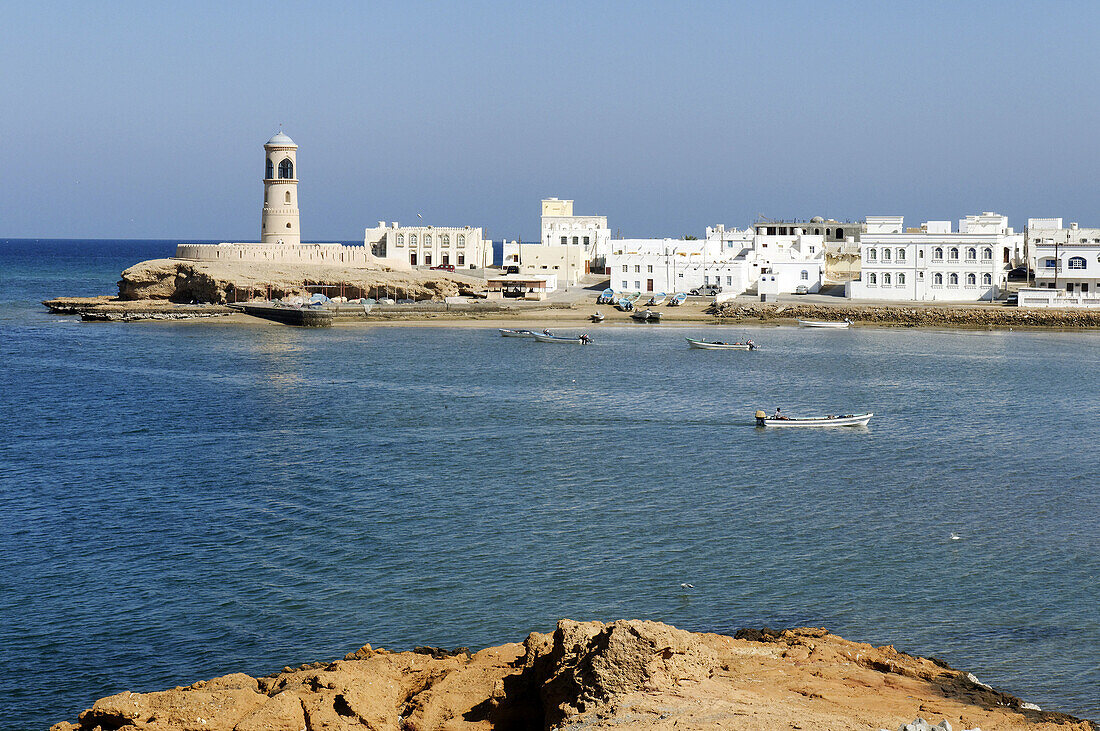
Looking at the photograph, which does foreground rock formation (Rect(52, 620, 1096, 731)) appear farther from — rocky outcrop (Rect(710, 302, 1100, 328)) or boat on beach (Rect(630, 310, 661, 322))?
rocky outcrop (Rect(710, 302, 1100, 328))

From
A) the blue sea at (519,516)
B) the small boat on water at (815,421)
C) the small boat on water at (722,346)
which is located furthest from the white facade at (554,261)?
the small boat on water at (815,421)

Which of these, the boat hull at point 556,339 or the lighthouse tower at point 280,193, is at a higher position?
the lighthouse tower at point 280,193

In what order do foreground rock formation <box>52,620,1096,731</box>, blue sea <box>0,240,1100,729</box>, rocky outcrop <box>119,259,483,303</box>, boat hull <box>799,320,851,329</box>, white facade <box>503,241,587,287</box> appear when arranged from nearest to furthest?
1. foreground rock formation <box>52,620,1096,731</box>
2. blue sea <box>0,240,1100,729</box>
3. boat hull <box>799,320,851,329</box>
4. rocky outcrop <box>119,259,483,303</box>
5. white facade <box>503,241,587,287</box>

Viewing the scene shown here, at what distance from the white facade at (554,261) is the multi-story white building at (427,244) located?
528 cm

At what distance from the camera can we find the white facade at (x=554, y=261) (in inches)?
3706

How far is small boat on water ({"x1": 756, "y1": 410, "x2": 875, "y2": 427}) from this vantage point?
37844 millimetres

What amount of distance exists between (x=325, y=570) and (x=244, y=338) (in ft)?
155

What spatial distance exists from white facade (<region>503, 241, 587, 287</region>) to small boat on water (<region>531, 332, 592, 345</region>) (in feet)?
89.8

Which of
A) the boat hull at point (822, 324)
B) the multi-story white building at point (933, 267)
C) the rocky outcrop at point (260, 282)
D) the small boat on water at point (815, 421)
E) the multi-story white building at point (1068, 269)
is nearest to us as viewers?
the small boat on water at point (815, 421)

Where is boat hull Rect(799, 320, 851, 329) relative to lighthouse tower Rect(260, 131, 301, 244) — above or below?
below

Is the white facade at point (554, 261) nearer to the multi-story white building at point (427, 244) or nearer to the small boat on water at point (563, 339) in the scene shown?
the multi-story white building at point (427, 244)

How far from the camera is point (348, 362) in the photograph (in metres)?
55.9

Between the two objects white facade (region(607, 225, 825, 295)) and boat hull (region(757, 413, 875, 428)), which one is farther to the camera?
white facade (region(607, 225, 825, 295))

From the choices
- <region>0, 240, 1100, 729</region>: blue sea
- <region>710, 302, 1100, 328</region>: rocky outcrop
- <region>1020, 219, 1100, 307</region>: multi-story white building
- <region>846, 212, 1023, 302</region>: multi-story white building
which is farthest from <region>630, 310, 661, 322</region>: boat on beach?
<region>1020, 219, 1100, 307</region>: multi-story white building
